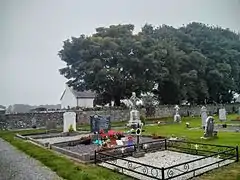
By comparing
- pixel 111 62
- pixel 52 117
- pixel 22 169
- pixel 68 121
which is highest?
pixel 111 62

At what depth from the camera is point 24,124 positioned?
2558 cm

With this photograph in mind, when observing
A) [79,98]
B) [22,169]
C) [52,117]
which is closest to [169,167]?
[22,169]

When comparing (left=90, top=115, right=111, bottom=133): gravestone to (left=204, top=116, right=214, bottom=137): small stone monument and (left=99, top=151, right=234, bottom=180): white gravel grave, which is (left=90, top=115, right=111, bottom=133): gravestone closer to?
(left=204, top=116, right=214, bottom=137): small stone monument

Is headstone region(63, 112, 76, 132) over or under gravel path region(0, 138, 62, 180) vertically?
over

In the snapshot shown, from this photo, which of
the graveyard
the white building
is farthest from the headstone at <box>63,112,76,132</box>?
the white building

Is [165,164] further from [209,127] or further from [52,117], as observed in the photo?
[52,117]

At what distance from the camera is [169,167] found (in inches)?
269

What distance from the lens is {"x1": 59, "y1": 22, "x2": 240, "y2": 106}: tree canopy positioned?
2922cm

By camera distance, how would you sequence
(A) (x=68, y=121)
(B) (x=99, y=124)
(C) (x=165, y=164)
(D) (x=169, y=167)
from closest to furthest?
(D) (x=169, y=167), (C) (x=165, y=164), (B) (x=99, y=124), (A) (x=68, y=121)

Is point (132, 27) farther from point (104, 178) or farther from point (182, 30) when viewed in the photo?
point (104, 178)

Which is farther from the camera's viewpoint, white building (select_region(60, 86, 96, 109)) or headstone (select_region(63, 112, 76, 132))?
white building (select_region(60, 86, 96, 109))

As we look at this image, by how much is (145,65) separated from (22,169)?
76.9 ft

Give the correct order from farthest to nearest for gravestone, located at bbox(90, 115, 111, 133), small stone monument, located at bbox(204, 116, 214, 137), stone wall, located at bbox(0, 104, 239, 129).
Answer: stone wall, located at bbox(0, 104, 239, 129) → gravestone, located at bbox(90, 115, 111, 133) → small stone monument, located at bbox(204, 116, 214, 137)

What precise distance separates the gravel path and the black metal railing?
5.92ft
